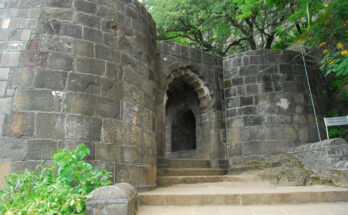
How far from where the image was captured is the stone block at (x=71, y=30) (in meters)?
4.66

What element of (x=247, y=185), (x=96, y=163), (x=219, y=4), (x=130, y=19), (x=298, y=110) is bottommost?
(x=247, y=185)

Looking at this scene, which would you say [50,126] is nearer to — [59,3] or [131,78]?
[131,78]

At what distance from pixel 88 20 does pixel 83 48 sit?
0.54 meters

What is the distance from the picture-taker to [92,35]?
15.9 ft

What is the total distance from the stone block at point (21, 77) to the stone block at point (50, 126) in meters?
0.53

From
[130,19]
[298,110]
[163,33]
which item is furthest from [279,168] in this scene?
[163,33]

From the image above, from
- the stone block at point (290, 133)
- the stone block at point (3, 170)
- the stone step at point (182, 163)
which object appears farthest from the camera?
the stone block at point (290, 133)

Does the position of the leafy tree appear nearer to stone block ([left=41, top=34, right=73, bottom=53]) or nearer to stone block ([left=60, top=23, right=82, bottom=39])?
stone block ([left=60, top=23, right=82, bottom=39])

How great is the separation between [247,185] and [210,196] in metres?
2.20

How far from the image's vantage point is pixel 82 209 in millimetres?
2848

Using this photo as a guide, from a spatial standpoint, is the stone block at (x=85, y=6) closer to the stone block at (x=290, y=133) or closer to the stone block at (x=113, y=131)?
Result: the stone block at (x=113, y=131)

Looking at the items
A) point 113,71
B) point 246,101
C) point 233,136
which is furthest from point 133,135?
point 246,101

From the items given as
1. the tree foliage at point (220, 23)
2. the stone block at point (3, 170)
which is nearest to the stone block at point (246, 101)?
the tree foliage at point (220, 23)

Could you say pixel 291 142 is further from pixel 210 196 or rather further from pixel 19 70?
Result: pixel 19 70
